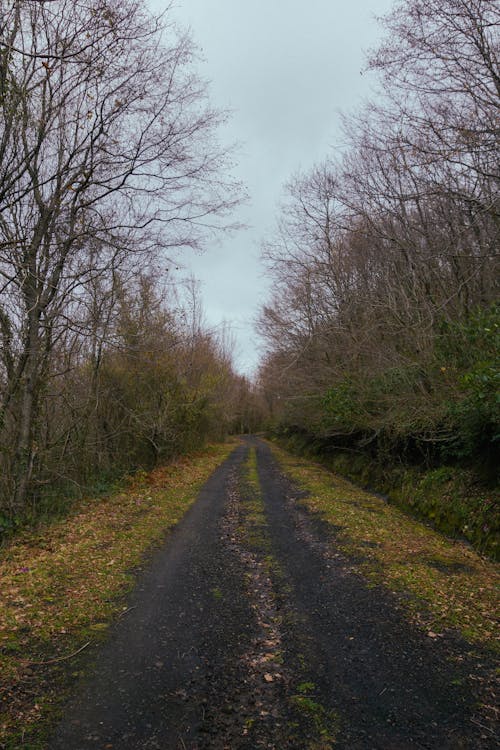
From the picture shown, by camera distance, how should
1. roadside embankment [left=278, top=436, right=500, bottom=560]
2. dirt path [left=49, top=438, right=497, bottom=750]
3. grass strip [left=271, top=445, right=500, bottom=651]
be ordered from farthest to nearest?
roadside embankment [left=278, top=436, right=500, bottom=560] < grass strip [left=271, top=445, right=500, bottom=651] < dirt path [left=49, top=438, right=497, bottom=750]

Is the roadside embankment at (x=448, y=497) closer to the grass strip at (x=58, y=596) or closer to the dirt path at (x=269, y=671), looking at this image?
the dirt path at (x=269, y=671)

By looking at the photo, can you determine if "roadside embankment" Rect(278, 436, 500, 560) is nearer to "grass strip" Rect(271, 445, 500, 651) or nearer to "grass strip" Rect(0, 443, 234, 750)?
"grass strip" Rect(271, 445, 500, 651)

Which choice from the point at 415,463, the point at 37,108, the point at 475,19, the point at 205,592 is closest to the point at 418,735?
the point at 205,592

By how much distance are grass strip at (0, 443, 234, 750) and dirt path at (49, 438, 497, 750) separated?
0.24 meters

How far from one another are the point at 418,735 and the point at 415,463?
10142 mm

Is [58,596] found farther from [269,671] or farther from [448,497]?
[448,497]

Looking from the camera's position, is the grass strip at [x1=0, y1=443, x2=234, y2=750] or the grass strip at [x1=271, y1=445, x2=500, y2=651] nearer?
the grass strip at [x1=0, y1=443, x2=234, y2=750]

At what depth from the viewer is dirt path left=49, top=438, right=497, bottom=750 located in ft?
9.70

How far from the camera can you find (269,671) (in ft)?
12.2

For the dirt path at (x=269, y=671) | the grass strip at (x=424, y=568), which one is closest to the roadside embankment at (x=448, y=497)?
the grass strip at (x=424, y=568)

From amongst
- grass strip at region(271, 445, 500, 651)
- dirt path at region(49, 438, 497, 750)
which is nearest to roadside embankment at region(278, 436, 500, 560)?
grass strip at region(271, 445, 500, 651)

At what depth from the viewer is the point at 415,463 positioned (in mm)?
12453

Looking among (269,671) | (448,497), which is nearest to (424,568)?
(269,671)

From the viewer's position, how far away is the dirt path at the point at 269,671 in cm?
296
